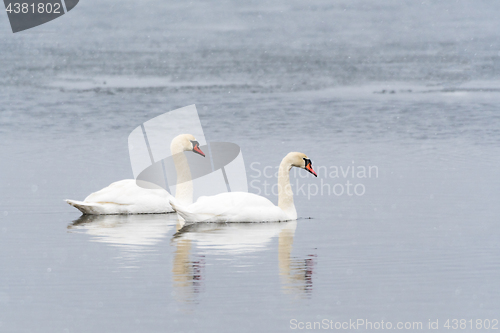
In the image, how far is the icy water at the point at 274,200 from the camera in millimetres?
8438

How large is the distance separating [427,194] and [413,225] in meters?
2.73

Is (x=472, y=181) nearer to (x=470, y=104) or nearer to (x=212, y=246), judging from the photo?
(x=212, y=246)

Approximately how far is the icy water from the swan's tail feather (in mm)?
284

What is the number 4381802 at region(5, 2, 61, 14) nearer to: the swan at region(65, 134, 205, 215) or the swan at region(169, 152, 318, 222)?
the swan at region(65, 134, 205, 215)

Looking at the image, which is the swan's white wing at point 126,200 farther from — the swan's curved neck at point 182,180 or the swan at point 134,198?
the swan's curved neck at point 182,180

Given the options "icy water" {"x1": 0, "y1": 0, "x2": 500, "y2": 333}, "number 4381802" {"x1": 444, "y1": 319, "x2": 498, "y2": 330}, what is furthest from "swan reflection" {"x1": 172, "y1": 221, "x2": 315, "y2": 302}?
"number 4381802" {"x1": 444, "y1": 319, "x2": 498, "y2": 330}

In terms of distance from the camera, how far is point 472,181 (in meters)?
16.7

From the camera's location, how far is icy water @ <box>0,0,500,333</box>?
8.44 metres

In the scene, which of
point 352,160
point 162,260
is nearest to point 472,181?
point 352,160

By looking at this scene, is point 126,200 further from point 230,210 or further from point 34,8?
point 34,8

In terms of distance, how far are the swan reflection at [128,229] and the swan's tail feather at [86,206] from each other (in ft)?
0.39

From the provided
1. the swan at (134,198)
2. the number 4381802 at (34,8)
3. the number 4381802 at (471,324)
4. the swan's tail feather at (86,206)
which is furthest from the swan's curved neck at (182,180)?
the number 4381802 at (34,8)

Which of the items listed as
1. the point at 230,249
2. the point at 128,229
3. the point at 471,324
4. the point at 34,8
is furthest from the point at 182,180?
the point at 34,8

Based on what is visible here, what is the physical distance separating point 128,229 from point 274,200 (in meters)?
3.22
